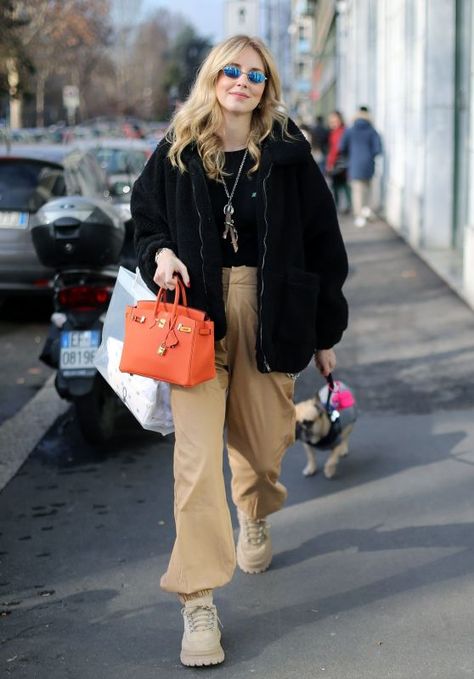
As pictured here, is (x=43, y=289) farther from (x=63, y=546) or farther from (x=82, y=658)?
(x=82, y=658)

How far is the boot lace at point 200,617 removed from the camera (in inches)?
156

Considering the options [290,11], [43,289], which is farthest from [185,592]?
[290,11]

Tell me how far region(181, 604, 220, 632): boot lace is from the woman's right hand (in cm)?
106

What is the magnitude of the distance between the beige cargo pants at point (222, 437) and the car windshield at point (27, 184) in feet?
22.1

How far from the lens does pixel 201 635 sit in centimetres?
392

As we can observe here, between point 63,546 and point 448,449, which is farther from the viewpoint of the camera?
point 448,449

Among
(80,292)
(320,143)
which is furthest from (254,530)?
(320,143)

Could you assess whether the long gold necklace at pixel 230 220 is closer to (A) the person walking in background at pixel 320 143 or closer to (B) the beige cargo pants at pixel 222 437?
(B) the beige cargo pants at pixel 222 437

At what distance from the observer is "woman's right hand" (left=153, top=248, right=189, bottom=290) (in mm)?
3959

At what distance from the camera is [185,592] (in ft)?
13.0

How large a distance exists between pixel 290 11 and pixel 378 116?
8815 cm

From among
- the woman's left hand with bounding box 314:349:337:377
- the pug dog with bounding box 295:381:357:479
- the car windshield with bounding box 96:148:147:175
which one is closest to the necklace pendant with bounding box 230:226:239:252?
the woman's left hand with bounding box 314:349:337:377

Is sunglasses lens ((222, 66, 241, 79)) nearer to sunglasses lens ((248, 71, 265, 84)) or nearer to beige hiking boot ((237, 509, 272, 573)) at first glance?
sunglasses lens ((248, 71, 265, 84))

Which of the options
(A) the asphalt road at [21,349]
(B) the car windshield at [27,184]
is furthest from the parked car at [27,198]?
Result: (A) the asphalt road at [21,349]
